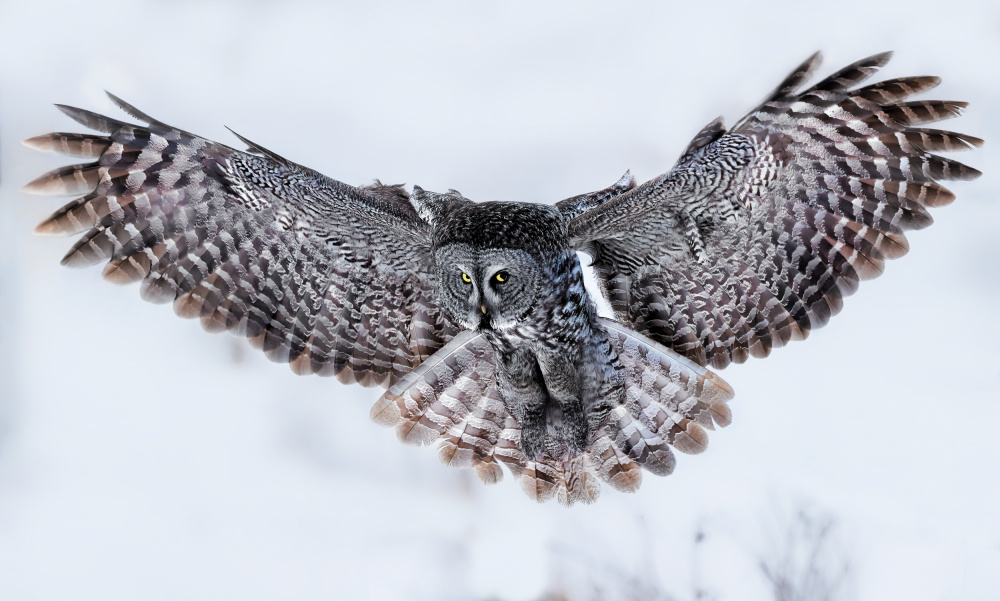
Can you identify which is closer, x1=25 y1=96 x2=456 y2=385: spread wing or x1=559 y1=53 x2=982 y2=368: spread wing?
x1=559 y1=53 x2=982 y2=368: spread wing

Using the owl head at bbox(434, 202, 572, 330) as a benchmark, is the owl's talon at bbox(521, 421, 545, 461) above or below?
below

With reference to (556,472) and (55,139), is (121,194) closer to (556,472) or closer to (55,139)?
(55,139)

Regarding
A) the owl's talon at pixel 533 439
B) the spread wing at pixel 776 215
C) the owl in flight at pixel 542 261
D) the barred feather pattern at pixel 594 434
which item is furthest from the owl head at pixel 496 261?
the owl's talon at pixel 533 439

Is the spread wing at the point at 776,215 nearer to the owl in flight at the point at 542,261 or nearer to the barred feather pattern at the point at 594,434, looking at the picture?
the owl in flight at the point at 542,261

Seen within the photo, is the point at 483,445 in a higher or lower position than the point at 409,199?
lower

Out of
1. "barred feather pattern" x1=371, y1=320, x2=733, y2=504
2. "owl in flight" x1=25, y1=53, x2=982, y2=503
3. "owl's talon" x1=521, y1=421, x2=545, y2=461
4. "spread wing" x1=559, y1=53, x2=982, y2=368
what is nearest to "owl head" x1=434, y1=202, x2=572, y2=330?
"owl in flight" x1=25, y1=53, x2=982, y2=503

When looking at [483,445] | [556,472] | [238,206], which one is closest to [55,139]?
[238,206]

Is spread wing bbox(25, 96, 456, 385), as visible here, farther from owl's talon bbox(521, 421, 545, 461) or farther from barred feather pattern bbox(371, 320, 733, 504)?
owl's talon bbox(521, 421, 545, 461)
